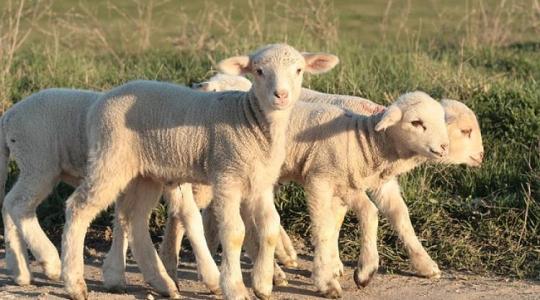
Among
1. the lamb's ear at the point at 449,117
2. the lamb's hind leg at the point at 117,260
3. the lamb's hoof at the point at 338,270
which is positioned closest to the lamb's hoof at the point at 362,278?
the lamb's hoof at the point at 338,270

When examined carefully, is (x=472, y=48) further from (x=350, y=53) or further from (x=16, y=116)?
(x=16, y=116)

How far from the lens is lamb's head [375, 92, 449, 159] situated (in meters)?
7.34

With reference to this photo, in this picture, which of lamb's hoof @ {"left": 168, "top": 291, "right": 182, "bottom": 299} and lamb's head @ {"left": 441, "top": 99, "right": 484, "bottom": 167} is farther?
lamb's head @ {"left": 441, "top": 99, "right": 484, "bottom": 167}

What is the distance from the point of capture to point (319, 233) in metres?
7.28

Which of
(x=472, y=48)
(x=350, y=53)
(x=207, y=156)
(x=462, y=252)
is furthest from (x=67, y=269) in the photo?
(x=472, y=48)

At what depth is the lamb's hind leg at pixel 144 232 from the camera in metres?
7.10

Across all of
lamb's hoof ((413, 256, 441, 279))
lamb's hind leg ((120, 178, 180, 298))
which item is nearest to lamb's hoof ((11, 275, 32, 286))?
lamb's hind leg ((120, 178, 180, 298))

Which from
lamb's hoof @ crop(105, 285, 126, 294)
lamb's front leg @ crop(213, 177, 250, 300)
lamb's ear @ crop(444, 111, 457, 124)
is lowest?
lamb's hoof @ crop(105, 285, 126, 294)

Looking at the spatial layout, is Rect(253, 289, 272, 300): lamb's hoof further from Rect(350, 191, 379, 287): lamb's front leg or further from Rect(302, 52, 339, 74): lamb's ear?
Rect(302, 52, 339, 74): lamb's ear

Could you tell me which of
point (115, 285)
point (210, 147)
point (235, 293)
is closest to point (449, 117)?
point (210, 147)

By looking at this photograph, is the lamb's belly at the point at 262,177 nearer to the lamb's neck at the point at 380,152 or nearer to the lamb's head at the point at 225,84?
the lamb's neck at the point at 380,152

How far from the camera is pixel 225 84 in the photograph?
8.15 m

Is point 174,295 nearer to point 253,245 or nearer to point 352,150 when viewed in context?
point 253,245

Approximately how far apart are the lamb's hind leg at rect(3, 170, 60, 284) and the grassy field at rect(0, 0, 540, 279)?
132 cm
